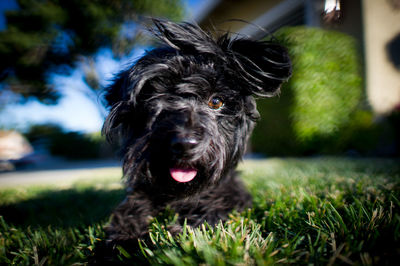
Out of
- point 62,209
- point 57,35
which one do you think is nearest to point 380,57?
point 62,209

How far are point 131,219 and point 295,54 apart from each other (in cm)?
279

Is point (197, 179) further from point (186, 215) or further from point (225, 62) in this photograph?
point (225, 62)

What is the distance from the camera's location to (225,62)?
171 cm

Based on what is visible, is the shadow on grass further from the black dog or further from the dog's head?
the dog's head

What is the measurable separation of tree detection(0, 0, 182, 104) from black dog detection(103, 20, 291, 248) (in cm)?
197

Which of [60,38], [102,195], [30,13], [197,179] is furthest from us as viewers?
[60,38]

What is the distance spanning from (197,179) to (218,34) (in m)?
1.57

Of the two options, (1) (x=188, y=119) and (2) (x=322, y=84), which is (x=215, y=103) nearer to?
(1) (x=188, y=119)

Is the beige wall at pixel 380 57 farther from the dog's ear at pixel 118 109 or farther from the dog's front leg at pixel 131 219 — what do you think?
the dog's front leg at pixel 131 219

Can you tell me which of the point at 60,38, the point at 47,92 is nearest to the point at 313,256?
the point at 60,38

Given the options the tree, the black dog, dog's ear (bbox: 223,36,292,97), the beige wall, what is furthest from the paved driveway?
the beige wall

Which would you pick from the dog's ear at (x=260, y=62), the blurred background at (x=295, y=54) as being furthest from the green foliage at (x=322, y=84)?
the dog's ear at (x=260, y=62)

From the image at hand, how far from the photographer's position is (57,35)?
5.06m

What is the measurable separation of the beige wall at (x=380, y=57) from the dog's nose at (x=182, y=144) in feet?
9.01
